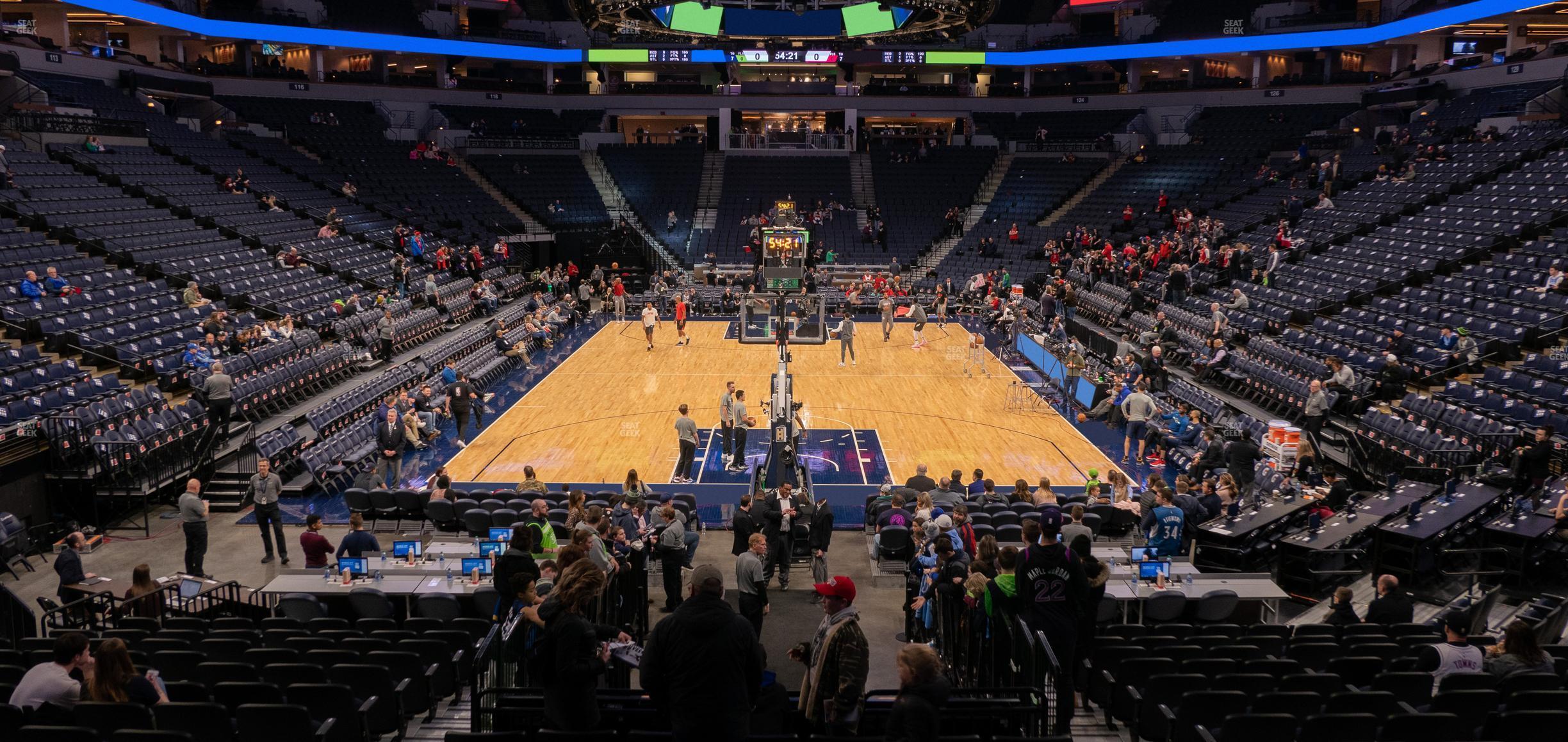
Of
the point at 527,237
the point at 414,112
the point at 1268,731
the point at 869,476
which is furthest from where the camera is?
the point at 414,112

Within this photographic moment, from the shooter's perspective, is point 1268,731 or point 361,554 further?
point 361,554

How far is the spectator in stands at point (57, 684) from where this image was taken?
6514 mm

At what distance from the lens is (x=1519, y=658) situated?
7480mm

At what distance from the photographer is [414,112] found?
161 feet

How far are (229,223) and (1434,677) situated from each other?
29754 mm

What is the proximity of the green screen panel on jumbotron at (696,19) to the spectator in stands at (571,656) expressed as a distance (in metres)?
11.5

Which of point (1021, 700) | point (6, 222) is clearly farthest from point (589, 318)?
point (1021, 700)

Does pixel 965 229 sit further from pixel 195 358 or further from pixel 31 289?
pixel 31 289

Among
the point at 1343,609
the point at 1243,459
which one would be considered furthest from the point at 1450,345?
the point at 1343,609

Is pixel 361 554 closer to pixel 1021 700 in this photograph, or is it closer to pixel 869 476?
pixel 1021 700

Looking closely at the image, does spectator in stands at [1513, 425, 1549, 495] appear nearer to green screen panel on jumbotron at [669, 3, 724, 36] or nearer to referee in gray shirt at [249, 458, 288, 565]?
green screen panel on jumbotron at [669, 3, 724, 36]

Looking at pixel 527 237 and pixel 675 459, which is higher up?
pixel 527 237

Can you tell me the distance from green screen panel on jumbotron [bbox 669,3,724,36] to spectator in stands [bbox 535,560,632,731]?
11.5 m

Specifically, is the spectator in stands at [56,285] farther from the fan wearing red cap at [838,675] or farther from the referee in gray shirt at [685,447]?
the fan wearing red cap at [838,675]
